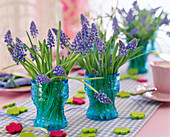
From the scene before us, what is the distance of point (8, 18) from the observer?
6.36ft

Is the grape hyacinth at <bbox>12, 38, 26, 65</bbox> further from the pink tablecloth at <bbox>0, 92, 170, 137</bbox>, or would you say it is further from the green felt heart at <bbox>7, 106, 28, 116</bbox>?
the pink tablecloth at <bbox>0, 92, 170, 137</bbox>

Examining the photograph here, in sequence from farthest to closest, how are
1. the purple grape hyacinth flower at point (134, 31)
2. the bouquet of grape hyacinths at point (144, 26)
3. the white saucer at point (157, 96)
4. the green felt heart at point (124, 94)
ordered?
the bouquet of grape hyacinths at point (144, 26) < the purple grape hyacinth flower at point (134, 31) < the green felt heart at point (124, 94) < the white saucer at point (157, 96)

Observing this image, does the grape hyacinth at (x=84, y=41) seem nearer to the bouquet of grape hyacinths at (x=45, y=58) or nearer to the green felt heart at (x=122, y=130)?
the bouquet of grape hyacinths at (x=45, y=58)

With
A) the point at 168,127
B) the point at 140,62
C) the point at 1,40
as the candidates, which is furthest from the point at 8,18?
the point at 168,127

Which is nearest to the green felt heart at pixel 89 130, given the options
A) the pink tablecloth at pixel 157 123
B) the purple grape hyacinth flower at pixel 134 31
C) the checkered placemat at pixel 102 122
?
the checkered placemat at pixel 102 122

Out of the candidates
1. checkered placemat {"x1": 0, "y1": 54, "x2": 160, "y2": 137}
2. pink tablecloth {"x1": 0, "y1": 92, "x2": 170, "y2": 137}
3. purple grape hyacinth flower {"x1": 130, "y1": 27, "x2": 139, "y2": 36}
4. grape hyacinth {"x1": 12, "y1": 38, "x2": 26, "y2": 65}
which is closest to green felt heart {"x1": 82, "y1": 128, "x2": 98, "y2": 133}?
checkered placemat {"x1": 0, "y1": 54, "x2": 160, "y2": 137}

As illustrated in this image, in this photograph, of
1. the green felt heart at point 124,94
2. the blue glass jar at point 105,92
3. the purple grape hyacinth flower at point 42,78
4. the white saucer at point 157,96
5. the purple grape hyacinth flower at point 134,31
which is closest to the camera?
the purple grape hyacinth flower at point 42,78

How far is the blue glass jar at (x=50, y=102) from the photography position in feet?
2.64

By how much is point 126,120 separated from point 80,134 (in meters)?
0.18

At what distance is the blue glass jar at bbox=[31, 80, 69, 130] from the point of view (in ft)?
2.64

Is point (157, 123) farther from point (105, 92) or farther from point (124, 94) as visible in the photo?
point (124, 94)

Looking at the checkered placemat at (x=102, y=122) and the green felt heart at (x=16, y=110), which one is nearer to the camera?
the checkered placemat at (x=102, y=122)

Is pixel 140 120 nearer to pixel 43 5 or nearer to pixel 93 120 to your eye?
pixel 93 120

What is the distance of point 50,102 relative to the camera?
2.65 ft
